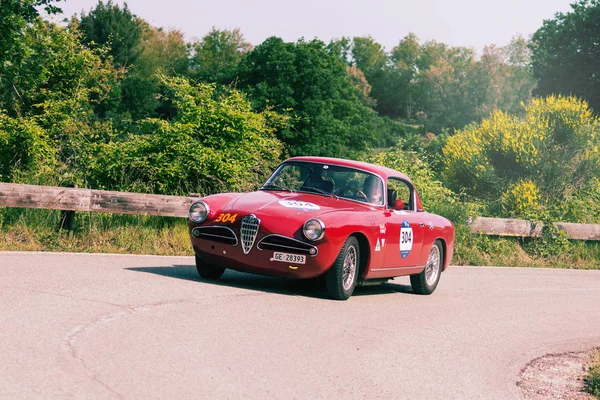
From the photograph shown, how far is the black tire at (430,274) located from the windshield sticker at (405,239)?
89cm

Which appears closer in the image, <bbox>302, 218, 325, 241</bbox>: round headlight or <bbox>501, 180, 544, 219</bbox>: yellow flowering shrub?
<bbox>302, 218, 325, 241</bbox>: round headlight

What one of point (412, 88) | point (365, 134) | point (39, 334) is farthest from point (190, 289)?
point (412, 88)

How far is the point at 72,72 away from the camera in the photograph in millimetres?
30703

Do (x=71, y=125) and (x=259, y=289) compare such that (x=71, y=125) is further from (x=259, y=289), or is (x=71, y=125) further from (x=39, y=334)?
(x=39, y=334)

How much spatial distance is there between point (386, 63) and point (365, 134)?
87.7 meters

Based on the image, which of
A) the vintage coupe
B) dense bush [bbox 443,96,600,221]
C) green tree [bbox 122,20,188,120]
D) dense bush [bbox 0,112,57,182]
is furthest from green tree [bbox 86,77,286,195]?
green tree [bbox 122,20,188,120]

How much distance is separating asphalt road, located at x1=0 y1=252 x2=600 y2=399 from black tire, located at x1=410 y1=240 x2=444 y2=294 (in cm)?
24

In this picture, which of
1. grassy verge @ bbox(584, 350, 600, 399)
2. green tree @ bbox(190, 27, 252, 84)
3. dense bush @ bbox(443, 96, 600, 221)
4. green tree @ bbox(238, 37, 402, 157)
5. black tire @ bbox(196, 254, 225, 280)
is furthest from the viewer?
green tree @ bbox(190, 27, 252, 84)

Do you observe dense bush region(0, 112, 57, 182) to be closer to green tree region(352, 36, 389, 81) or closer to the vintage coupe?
the vintage coupe

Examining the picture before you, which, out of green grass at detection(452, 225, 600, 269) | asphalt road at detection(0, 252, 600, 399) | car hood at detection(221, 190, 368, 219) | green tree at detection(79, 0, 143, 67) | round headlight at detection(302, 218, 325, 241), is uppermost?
green tree at detection(79, 0, 143, 67)

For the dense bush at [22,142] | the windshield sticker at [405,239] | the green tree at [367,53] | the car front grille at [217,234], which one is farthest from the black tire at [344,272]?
the green tree at [367,53]

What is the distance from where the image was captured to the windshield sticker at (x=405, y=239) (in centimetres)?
1194

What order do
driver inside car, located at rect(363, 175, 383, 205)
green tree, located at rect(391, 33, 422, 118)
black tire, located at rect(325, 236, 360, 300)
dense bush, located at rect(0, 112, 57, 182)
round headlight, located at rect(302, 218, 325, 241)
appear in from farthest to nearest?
1. green tree, located at rect(391, 33, 422, 118)
2. dense bush, located at rect(0, 112, 57, 182)
3. driver inside car, located at rect(363, 175, 383, 205)
4. black tire, located at rect(325, 236, 360, 300)
5. round headlight, located at rect(302, 218, 325, 241)

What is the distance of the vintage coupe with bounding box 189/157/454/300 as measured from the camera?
10.4 m
